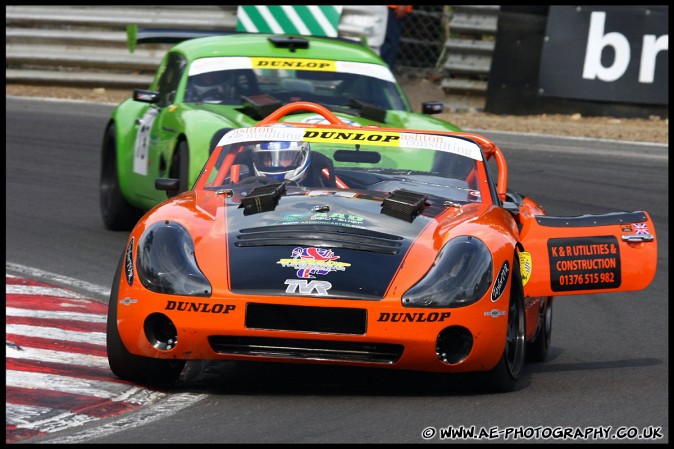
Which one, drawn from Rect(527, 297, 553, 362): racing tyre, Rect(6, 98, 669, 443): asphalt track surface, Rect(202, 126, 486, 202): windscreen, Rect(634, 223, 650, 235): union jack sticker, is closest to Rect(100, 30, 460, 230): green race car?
Rect(6, 98, 669, 443): asphalt track surface

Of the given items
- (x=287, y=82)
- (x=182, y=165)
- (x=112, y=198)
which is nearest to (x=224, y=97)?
(x=287, y=82)

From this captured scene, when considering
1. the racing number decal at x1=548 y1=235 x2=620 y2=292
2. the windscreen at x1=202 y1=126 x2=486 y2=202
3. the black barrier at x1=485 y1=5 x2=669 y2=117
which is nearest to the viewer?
the racing number decal at x1=548 y1=235 x2=620 y2=292

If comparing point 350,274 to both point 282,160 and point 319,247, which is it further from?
point 282,160

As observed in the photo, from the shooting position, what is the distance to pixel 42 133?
15.3 metres

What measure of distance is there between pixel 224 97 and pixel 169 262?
4.74 metres

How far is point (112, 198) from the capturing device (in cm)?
1099

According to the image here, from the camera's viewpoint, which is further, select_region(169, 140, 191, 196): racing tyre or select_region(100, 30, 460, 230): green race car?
select_region(100, 30, 460, 230): green race car

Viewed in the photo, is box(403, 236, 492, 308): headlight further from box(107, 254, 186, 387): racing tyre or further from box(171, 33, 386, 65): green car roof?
box(171, 33, 386, 65): green car roof

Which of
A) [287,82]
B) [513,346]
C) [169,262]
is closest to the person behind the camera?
[169,262]

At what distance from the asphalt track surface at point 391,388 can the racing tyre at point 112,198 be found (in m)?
0.12

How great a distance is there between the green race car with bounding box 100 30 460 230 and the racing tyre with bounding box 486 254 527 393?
3.64m

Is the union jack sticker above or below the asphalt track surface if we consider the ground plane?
above

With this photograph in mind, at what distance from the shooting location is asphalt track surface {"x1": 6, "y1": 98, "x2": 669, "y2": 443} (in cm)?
496

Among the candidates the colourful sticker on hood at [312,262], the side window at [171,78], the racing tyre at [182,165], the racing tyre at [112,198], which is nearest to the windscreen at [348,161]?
the colourful sticker on hood at [312,262]
